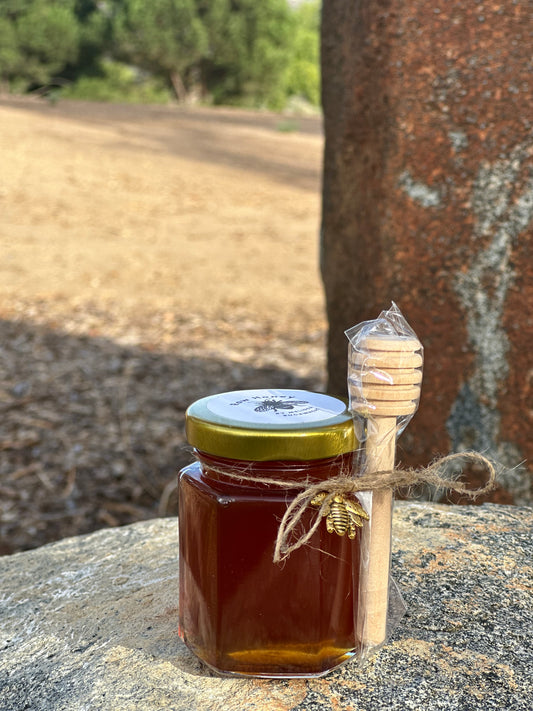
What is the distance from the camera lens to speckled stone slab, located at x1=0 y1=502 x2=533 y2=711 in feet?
3.34

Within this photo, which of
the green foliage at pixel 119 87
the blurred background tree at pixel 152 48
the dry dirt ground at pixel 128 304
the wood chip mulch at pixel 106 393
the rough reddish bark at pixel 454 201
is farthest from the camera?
the green foliage at pixel 119 87

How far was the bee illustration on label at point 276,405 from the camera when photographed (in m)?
1.06

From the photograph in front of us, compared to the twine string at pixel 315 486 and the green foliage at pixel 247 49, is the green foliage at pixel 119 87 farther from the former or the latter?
the twine string at pixel 315 486

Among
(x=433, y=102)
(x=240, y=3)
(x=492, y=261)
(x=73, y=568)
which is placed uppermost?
(x=240, y=3)

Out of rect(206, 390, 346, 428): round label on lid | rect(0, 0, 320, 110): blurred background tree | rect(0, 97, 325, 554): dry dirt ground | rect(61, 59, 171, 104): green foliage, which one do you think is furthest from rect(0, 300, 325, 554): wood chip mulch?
rect(0, 0, 320, 110): blurred background tree

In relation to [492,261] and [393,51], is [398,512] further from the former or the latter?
[393,51]

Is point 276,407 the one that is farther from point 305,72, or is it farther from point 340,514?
point 305,72

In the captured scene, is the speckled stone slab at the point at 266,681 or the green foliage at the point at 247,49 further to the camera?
the green foliage at the point at 247,49

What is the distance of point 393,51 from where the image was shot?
2.01 metres

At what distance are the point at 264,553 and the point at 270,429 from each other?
0.50 feet

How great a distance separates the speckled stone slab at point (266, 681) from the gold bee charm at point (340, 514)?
0.65 feet

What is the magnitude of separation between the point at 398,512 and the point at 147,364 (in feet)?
9.51

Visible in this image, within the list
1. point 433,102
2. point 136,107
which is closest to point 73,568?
point 433,102

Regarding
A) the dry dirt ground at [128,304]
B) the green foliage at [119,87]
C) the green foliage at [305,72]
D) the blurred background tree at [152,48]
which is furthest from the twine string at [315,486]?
the green foliage at [305,72]
